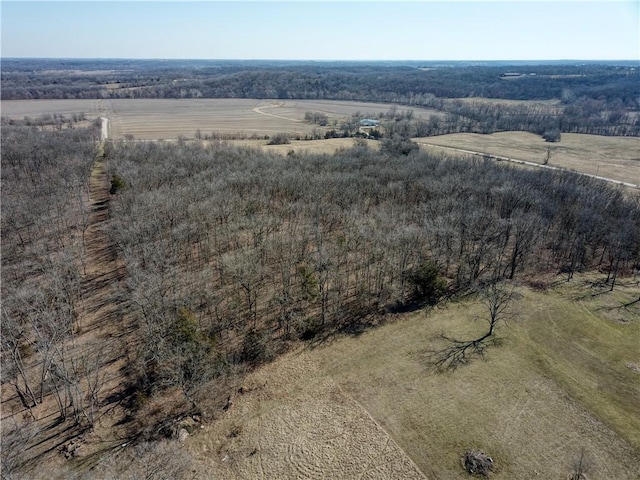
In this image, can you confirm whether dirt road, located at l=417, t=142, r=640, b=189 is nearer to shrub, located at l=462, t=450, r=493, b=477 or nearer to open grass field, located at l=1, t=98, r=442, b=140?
open grass field, located at l=1, t=98, r=442, b=140

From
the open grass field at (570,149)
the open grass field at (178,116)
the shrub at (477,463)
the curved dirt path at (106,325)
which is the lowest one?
the shrub at (477,463)

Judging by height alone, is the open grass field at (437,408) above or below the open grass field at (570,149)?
below

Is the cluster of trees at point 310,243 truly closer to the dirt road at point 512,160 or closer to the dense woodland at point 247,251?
the dense woodland at point 247,251

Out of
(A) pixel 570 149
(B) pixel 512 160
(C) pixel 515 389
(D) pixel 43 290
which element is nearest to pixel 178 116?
(B) pixel 512 160

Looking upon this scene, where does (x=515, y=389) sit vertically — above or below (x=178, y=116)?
below

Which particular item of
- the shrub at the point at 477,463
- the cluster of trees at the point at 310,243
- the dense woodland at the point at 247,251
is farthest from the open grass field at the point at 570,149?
the shrub at the point at 477,463

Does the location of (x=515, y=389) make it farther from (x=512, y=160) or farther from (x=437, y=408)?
(x=512, y=160)
